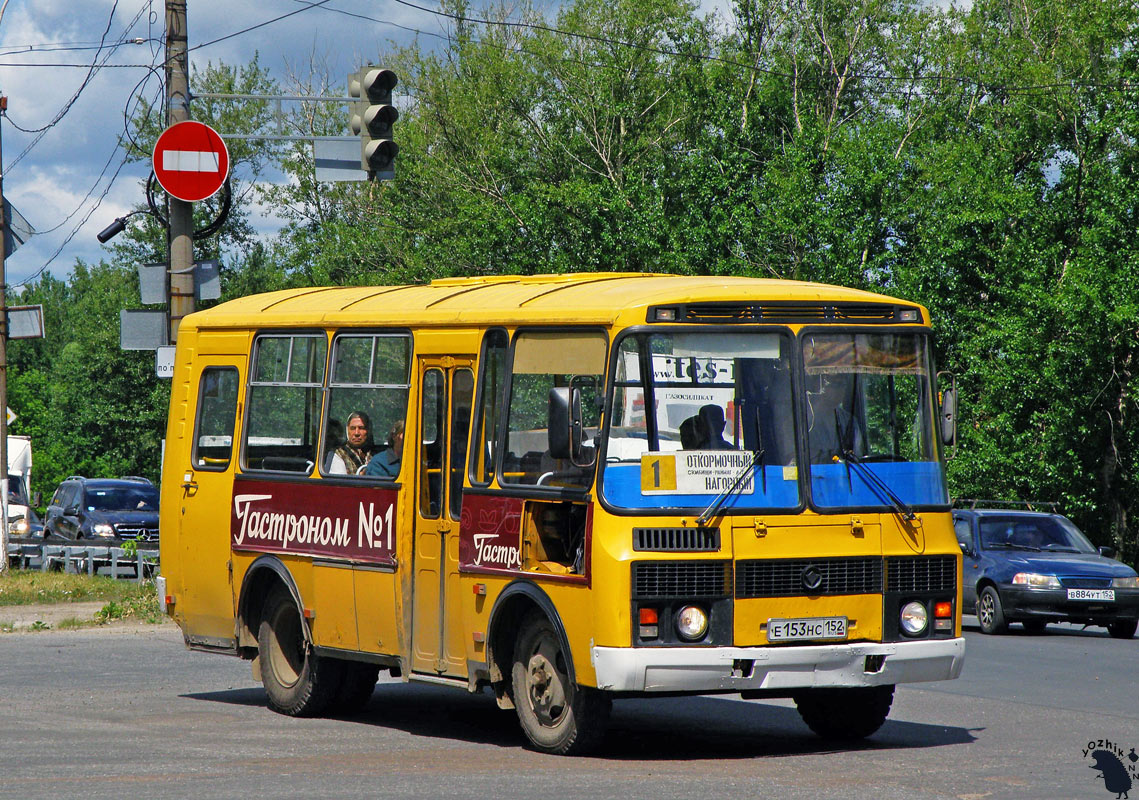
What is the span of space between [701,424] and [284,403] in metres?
3.98

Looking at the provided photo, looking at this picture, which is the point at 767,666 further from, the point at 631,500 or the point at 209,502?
the point at 209,502

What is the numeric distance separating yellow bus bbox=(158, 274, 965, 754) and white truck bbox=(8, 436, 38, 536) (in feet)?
79.0

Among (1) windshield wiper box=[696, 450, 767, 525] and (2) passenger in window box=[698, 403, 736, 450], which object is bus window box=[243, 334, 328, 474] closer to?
(2) passenger in window box=[698, 403, 736, 450]

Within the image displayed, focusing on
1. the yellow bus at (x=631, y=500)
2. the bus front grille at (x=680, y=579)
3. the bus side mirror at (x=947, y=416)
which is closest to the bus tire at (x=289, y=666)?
the yellow bus at (x=631, y=500)

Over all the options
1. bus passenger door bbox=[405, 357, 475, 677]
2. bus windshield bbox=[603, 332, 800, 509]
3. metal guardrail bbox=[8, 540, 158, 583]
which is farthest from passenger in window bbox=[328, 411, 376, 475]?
metal guardrail bbox=[8, 540, 158, 583]

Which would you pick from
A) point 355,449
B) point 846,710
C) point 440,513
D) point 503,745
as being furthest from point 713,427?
point 355,449

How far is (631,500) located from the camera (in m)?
9.41

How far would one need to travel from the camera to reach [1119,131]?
1506 inches

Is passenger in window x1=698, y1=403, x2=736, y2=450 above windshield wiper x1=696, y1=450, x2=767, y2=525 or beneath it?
above

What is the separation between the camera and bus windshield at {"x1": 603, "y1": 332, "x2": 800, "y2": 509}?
31.1 ft

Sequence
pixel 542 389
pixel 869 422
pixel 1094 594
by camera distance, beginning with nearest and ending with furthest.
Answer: pixel 869 422 → pixel 542 389 → pixel 1094 594

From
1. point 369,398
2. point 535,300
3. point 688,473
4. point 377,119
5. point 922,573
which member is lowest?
point 922,573

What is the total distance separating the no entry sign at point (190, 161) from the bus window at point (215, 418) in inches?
190

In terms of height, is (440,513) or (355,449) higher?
(355,449)
